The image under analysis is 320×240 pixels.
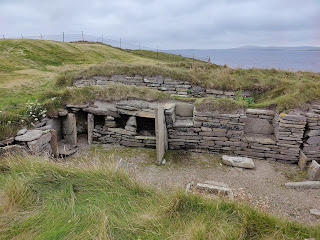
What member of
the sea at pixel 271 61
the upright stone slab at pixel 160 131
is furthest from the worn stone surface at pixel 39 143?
the sea at pixel 271 61

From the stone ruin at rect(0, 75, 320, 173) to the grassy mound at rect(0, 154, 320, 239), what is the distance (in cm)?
312

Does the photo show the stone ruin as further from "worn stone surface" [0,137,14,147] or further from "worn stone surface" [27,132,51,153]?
"worn stone surface" [0,137,14,147]

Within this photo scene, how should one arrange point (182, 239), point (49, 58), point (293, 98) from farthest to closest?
point (49, 58) → point (293, 98) → point (182, 239)

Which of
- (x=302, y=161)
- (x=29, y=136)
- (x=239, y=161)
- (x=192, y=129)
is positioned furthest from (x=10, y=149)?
(x=302, y=161)

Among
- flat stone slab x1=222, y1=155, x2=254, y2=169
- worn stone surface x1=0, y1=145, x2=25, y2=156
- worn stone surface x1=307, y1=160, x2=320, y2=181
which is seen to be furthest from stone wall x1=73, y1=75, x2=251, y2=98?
worn stone surface x1=0, y1=145, x2=25, y2=156

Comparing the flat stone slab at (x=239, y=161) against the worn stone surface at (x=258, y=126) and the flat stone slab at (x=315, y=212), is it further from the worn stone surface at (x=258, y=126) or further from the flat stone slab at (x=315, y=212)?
the flat stone slab at (x=315, y=212)

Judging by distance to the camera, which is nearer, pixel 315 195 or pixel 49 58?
pixel 315 195

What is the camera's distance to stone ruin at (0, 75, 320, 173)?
7.00m

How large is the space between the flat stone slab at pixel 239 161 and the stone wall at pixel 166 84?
13.5 feet

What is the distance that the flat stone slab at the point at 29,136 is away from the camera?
5992mm

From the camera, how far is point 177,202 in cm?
315

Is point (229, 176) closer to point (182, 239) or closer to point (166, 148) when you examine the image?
point (166, 148)

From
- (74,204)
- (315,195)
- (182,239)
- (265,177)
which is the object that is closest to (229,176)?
(265,177)

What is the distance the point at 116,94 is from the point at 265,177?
19.8 feet
